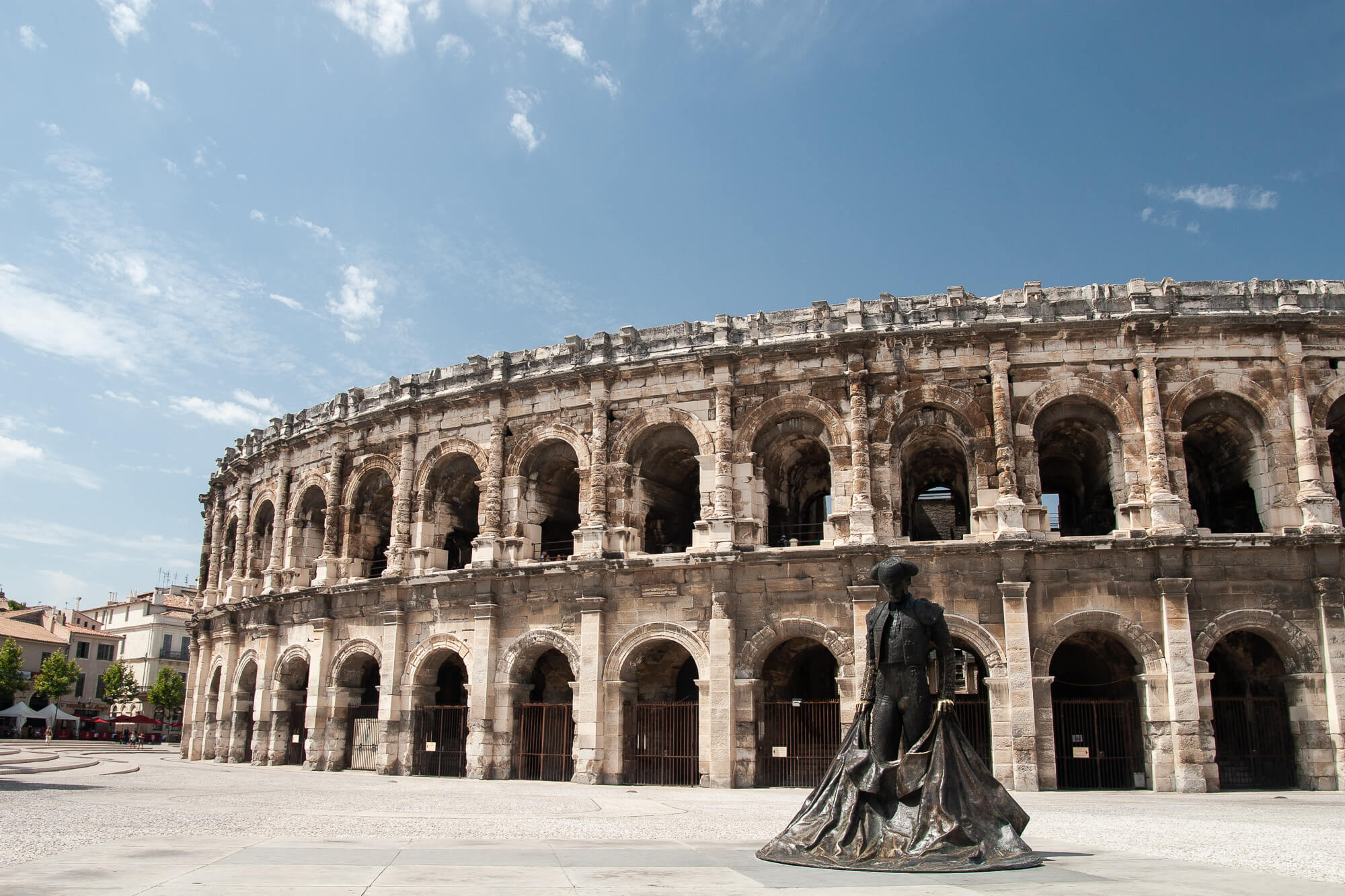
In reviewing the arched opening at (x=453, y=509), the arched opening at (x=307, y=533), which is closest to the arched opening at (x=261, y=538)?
the arched opening at (x=307, y=533)

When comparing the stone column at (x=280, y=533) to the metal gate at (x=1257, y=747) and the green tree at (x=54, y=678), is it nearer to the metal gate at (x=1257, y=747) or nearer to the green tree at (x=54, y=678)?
the metal gate at (x=1257, y=747)

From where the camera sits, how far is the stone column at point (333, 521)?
24203 millimetres

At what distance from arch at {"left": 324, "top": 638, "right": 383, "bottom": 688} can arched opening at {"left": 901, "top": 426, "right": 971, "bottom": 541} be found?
A: 12194 millimetres

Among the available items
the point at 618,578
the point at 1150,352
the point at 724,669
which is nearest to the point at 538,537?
the point at 618,578

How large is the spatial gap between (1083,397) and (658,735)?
10388 millimetres

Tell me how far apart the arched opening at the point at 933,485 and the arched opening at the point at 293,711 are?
15.3 metres

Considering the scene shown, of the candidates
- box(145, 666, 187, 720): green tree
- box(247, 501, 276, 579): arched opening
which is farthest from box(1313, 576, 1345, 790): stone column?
box(145, 666, 187, 720): green tree

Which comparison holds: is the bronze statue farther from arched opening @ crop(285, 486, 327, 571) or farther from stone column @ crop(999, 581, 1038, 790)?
arched opening @ crop(285, 486, 327, 571)

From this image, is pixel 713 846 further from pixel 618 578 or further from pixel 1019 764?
pixel 618 578

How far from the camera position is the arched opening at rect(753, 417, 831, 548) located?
1966cm

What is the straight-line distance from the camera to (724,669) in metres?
18.2

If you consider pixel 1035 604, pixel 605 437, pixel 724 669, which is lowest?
pixel 724 669

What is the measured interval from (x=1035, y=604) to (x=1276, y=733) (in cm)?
495

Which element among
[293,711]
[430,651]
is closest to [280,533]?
[293,711]
